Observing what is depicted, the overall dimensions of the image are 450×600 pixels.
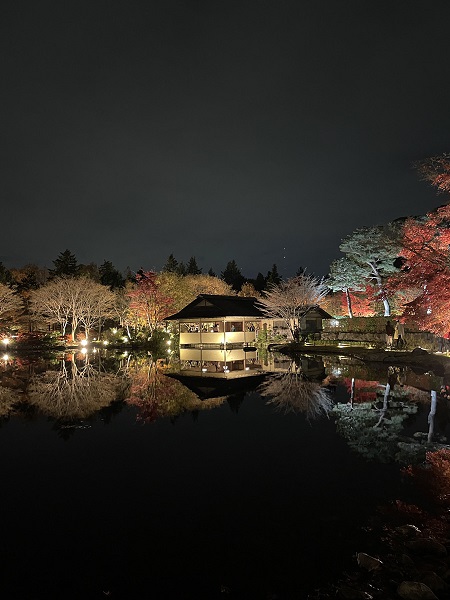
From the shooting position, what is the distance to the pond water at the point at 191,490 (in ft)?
13.4

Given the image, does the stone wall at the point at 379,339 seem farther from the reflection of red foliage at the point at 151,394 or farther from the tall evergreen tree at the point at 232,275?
the tall evergreen tree at the point at 232,275

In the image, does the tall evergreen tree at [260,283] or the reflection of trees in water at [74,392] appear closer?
the reflection of trees in water at [74,392]

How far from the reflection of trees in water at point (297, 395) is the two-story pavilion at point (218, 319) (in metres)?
14.6

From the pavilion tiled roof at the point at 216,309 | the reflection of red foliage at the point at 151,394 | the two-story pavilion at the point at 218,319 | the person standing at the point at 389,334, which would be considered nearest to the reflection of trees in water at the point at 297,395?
the reflection of red foliage at the point at 151,394

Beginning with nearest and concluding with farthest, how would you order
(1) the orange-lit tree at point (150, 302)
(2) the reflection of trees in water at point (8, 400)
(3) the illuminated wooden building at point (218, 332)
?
(2) the reflection of trees in water at point (8, 400)
(3) the illuminated wooden building at point (218, 332)
(1) the orange-lit tree at point (150, 302)

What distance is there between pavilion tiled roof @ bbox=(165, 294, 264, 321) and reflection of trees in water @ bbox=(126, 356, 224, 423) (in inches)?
526

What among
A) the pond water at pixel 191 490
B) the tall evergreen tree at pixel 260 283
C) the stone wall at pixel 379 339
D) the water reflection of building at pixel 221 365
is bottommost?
the pond water at pixel 191 490

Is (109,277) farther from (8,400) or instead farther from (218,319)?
(8,400)

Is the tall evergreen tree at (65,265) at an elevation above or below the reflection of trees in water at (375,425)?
above

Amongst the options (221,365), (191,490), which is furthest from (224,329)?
(191,490)

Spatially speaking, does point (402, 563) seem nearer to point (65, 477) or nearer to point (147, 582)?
point (147, 582)

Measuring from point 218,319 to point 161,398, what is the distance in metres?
18.1

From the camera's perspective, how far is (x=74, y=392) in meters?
14.7

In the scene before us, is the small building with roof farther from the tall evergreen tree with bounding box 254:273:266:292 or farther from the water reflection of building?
the tall evergreen tree with bounding box 254:273:266:292
